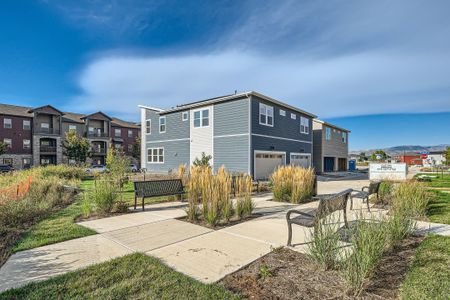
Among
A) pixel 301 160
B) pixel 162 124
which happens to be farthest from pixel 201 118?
pixel 301 160

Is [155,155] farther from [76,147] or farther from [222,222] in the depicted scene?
[222,222]

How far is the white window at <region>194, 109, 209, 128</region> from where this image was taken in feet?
67.5

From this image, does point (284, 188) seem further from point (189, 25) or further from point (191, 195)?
point (189, 25)

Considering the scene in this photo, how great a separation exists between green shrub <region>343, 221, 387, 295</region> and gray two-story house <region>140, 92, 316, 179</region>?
1427 cm

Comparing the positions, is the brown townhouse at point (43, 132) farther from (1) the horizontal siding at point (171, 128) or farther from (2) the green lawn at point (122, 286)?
(2) the green lawn at point (122, 286)

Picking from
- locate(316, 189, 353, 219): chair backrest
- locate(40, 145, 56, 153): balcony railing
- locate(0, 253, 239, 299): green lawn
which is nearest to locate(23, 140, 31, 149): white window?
locate(40, 145, 56, 153): balcony railing

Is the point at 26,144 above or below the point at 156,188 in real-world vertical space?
above

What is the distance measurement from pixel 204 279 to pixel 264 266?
90cm

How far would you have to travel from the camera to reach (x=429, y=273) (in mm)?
3346

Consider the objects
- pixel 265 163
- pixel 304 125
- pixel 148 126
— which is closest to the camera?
pixel 265 163

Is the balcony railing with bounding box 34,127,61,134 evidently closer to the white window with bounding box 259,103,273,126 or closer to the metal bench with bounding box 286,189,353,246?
the white window with bounding box 259,103,273,126

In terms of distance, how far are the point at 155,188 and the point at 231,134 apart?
10.9m

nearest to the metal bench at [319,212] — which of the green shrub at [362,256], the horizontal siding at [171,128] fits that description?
the green shrub at [362,256]

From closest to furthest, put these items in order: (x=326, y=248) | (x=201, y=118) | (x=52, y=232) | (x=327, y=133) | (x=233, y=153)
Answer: (x=326, y=248)
(x=52, y=232)
(x=233, y=153)
(x=201, y=118)
(x=327, y=133)
